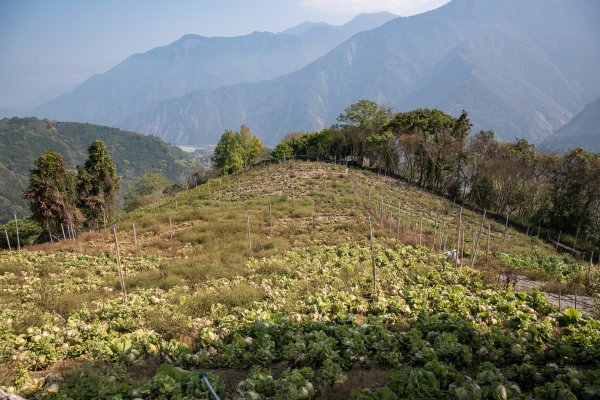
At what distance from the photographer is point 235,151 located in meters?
66.5

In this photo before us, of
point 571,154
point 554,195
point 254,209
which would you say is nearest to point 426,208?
point 554,195

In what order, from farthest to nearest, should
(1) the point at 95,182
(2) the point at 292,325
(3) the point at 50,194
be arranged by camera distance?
1. (1) the point at 95,182
2. (3) the point at 50,194
3. (2) the point at 292,325

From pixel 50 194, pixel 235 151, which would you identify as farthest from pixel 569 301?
pixel 235 151

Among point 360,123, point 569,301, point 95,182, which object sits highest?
point 360,123

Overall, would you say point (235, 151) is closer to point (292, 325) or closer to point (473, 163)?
point (473, 163)

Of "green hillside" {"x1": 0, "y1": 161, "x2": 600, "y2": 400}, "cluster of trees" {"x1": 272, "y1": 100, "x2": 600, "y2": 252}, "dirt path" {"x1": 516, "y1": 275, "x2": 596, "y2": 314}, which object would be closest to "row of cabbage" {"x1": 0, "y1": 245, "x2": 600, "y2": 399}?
"green hillside" {"x1": 0, "y1": 161, "x2": 600, "y2": 400}

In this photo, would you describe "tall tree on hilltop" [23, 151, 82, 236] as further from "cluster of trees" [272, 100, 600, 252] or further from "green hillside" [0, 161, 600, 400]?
"cluster of trees" [272, 100, 600, 252]

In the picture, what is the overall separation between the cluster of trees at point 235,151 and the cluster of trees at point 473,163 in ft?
17.0

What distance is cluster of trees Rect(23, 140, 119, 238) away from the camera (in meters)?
37.6

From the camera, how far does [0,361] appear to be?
28.2 ft

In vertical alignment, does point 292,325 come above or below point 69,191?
below

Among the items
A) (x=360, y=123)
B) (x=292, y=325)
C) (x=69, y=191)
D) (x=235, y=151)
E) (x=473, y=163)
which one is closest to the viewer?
(x=292, y=325)

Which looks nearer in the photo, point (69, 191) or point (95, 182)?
point (69, 191)

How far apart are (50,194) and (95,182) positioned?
24.2 ft
